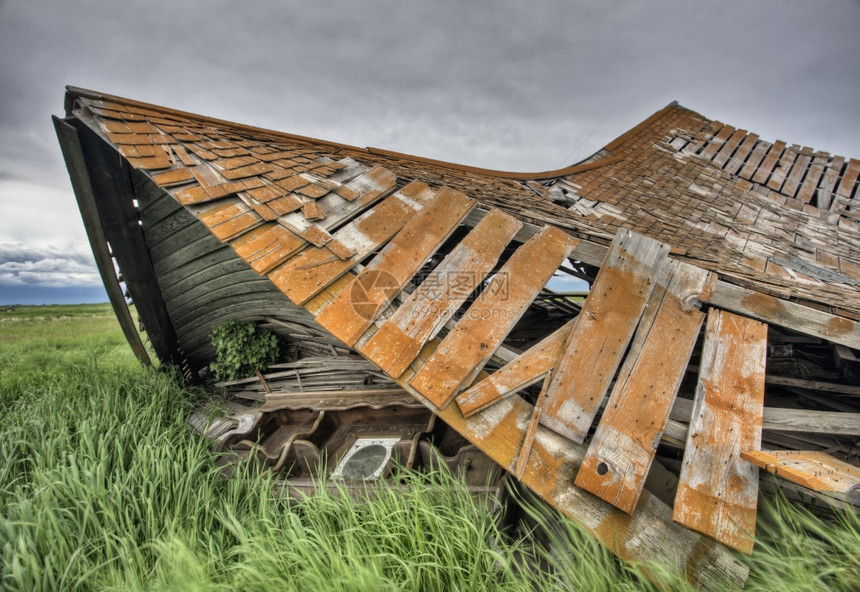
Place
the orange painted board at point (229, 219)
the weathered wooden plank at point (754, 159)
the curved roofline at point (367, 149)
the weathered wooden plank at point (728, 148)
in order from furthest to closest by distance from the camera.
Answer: the weathered wooden plank at point (728, 148), the weathered wooden plank at point (754, 159), the curved roofline at point (367, 149), the orange painted board at point (229, 219)

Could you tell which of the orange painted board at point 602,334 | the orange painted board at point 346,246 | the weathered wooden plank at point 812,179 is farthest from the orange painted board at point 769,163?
the orange painted board at point 346,246

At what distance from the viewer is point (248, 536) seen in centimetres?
243

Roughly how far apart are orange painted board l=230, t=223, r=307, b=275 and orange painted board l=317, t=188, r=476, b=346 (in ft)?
1.87

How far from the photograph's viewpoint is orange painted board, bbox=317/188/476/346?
237 centimetres

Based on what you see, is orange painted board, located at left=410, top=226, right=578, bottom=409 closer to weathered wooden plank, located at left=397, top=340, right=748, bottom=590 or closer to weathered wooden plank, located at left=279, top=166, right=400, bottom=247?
weathered wooden plank, located at left=397, top=340, right=748, bottom=590

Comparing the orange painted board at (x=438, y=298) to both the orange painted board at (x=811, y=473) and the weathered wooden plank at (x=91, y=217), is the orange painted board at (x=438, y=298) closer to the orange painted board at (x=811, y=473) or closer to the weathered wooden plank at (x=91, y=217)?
the orange painted board at (x=811, y=473)

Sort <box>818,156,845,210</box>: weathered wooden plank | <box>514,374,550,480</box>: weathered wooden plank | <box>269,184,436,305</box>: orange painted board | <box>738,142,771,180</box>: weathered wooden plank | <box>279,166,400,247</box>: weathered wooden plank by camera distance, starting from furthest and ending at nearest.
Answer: <box>738,142,771,180</box>: weathered wooden plank < <box>818,156,845,210</box>: weathered wooden plank < <box>279,166,400,247</box>: weathered wooden plank < <box>269,184,436,305</box>: orange painted board < <box>514,374,550,480</box>: weathered wooden plank

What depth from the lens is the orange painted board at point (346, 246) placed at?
2482 millimetres

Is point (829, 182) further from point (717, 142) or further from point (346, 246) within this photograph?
point (346, 246)

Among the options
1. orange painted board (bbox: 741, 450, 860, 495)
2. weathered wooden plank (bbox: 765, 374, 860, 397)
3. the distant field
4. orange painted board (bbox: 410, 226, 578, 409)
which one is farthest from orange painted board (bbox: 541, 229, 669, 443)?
the distant field

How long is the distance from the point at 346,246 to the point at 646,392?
2.20 m

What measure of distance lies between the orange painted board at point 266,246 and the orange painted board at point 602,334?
207 centimetres

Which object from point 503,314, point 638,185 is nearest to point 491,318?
point 503,314

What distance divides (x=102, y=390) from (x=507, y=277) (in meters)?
5.19
